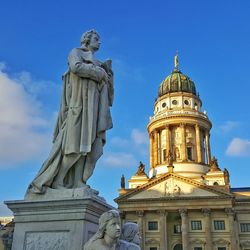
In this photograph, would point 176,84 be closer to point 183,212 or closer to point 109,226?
point 183,212

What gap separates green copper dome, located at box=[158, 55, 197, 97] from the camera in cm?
6319

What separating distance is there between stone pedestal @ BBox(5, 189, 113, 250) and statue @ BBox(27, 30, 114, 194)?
0.79 feet

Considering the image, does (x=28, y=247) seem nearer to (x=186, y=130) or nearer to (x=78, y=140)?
(x=78, y=140)

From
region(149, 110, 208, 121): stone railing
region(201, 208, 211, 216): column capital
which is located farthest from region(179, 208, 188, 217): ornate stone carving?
Result: region(149, 110, 208, 121): stone railing

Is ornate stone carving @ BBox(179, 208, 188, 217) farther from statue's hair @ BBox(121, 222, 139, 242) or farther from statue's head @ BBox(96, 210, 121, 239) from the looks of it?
statue's head @ BBox(96, 210, 121, 239)

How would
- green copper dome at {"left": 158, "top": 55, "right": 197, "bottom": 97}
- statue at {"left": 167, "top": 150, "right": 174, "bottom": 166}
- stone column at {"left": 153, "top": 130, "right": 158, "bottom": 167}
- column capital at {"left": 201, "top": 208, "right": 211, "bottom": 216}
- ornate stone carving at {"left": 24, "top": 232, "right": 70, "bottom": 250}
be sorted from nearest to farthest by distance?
ornate stone carving at {"left": 24, "top": 232, "right": 70, "bottom": 250} → column capital at {"left": 201, "top": 208, "right": 211, "bottom": 216} → statue at {"left": 167, "top": 150, "right": 174, "bottom": 166} → stone column at {"left": 153, "top": 130, "right": 158, "bottom": 167} → green copper dome at {"left": 158, "top": 55, "right": 197, "bottom": 97}

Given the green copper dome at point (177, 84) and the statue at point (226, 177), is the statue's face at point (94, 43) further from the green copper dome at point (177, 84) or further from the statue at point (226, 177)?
the green copper dome at point (177, 84)

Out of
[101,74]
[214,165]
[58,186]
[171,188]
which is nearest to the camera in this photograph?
[58,186]

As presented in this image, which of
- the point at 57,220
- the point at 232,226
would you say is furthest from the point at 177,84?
the point at 57,220

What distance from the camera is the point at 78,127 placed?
432cm

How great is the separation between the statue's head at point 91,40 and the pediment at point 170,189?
45937 millimetres

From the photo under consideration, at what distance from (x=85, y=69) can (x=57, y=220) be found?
172cm

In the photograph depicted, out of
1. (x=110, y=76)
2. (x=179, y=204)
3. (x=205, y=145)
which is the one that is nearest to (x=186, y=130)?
(x=205, y=145)

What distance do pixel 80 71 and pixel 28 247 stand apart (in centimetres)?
200
